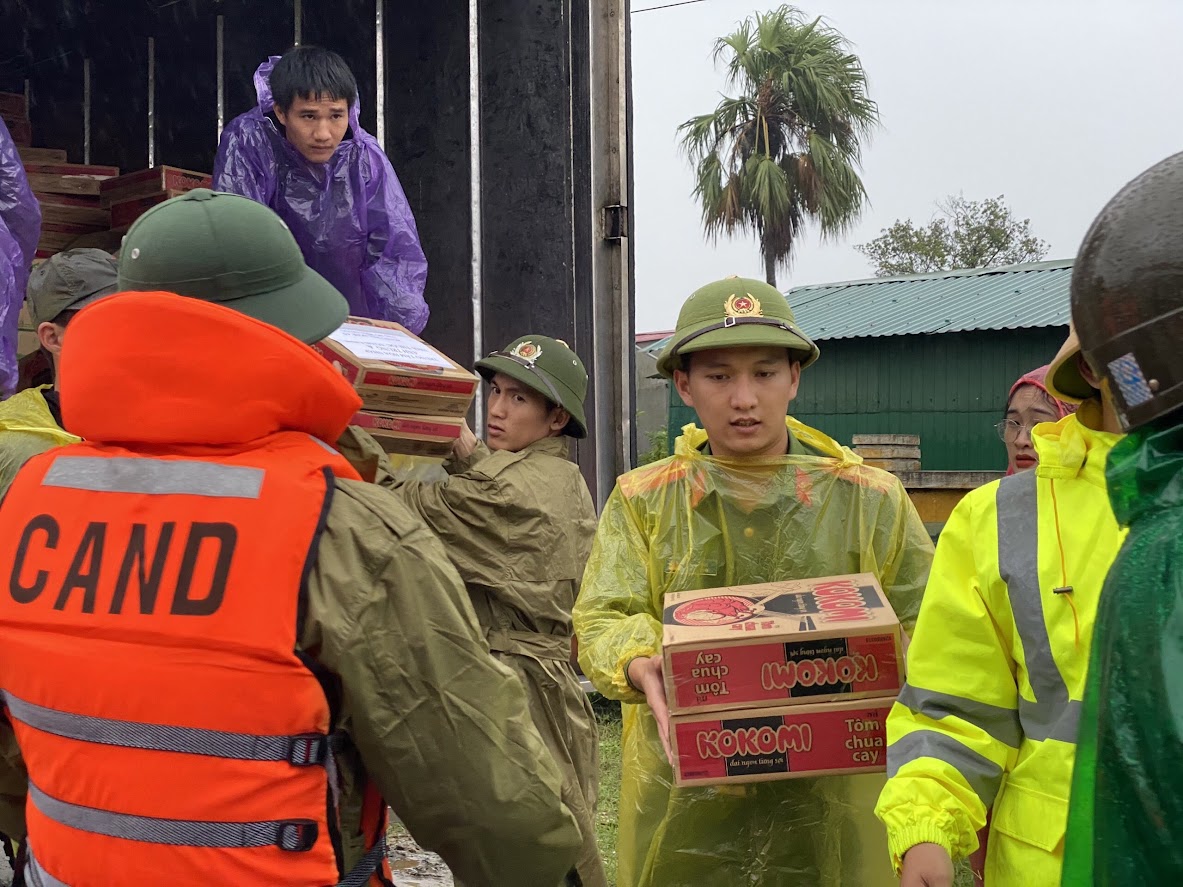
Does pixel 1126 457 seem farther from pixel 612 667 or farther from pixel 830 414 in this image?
pixel 830 414

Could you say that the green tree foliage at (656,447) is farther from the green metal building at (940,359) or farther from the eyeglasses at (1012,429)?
the eyeglasses at (1012,429)

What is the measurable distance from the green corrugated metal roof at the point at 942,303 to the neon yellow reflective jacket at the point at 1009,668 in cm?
1969

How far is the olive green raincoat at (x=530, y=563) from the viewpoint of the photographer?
4.32m

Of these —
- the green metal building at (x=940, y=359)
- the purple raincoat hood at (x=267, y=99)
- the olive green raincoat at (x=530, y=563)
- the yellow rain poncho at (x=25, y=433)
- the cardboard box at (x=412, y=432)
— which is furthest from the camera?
the green metal building at (x=940, y=359)

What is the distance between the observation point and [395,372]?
3.77 meters

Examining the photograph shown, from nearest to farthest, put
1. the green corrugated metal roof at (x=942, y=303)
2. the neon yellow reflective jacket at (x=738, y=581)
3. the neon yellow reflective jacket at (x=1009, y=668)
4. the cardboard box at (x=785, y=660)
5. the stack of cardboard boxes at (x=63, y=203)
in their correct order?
the neon yellow reflective jacket at (x=1009, y=668)
the cardboard box at (x=785, y=660)
the neon yellow reflective jacket at (x=738, y=581)
the stack of cardboard boxes at (x=63, y=203)
the green corrugated metal roof at (x=942, y=303)

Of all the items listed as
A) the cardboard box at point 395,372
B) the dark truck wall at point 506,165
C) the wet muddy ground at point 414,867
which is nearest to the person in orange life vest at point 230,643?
the cardboard box at point 395,372

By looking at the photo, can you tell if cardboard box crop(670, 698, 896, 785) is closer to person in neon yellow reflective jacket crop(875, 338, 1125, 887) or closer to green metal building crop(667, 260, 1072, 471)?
person in neon yellow reflective jacket crop(875, 338, 1125, 887)

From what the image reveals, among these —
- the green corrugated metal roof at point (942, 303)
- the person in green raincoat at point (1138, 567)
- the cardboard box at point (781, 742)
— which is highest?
the green corrugated metal roof at point (942, 303)

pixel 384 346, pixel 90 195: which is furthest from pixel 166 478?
pixel 90 195

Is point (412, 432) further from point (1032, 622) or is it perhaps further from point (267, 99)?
point (1032, 622)

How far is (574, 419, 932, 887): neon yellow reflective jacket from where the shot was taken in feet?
9.30

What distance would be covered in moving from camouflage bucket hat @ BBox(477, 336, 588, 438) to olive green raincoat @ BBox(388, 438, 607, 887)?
0.60 ft

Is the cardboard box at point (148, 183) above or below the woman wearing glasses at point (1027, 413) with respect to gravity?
above
